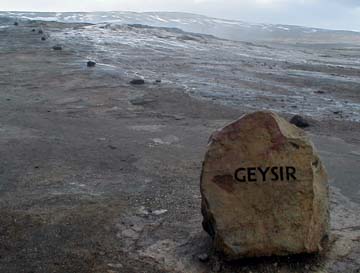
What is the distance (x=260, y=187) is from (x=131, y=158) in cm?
425

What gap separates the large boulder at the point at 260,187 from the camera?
499 centimetres

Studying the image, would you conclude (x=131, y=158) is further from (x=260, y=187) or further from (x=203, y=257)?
(x=260, y=187)

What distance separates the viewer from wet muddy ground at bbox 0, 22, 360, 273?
213 inches

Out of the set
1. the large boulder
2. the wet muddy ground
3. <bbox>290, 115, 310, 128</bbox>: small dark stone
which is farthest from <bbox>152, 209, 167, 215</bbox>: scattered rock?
<bbox>290, 115, 310, 128</bbox>: small dark stone

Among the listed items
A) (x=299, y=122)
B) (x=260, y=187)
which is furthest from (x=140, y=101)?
(x=260, y=187)

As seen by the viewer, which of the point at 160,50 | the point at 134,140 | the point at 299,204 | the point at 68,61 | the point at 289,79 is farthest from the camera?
the point at 160,50

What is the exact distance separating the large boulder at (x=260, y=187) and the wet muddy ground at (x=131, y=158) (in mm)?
252

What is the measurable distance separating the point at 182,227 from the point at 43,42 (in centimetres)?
2525

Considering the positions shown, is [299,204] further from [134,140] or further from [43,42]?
[43,42]

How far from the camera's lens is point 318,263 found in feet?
17.1

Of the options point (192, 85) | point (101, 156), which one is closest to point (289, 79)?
point (192, 85)

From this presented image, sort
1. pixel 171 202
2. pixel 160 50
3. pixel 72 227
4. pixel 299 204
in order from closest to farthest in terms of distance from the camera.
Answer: pixel 299 204, pixel 72 227, pixel 171 202, pixel 160 50

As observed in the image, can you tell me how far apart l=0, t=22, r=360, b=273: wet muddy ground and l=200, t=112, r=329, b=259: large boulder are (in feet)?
0.83

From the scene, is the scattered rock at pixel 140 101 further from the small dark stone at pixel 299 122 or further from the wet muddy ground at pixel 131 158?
the small dark stone at pixel 299 122
